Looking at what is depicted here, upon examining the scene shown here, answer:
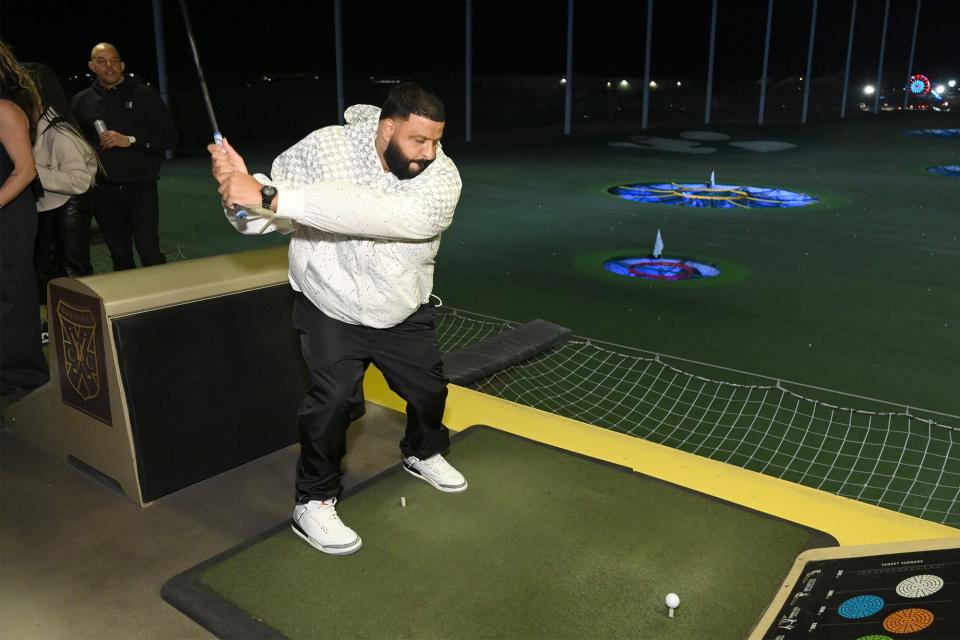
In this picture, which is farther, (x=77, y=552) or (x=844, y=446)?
(x=844, y=446)

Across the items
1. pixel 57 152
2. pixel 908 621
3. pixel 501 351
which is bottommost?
pixel 501 351

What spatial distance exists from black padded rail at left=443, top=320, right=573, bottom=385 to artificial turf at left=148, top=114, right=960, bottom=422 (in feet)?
1.17

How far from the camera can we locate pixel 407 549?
2.06m

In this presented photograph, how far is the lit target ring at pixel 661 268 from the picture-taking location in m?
5.70

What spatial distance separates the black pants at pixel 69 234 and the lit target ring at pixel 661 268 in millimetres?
3477

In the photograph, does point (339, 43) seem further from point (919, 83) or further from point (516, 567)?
point (919, 83)

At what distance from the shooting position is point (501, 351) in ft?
12.7

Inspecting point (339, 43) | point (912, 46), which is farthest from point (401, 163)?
point (912, 46)

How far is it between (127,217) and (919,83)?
29.8 metres

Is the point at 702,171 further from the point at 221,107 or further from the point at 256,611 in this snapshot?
the point at 256,611

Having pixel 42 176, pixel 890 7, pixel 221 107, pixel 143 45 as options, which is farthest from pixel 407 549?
pixel 890 7

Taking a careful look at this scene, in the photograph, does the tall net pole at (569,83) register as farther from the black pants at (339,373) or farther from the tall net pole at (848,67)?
the black pants at (339,373)

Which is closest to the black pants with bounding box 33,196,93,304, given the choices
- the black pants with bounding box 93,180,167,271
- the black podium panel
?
the black pants with bounding box 93,180,167,271

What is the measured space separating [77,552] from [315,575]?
2.12 feet
